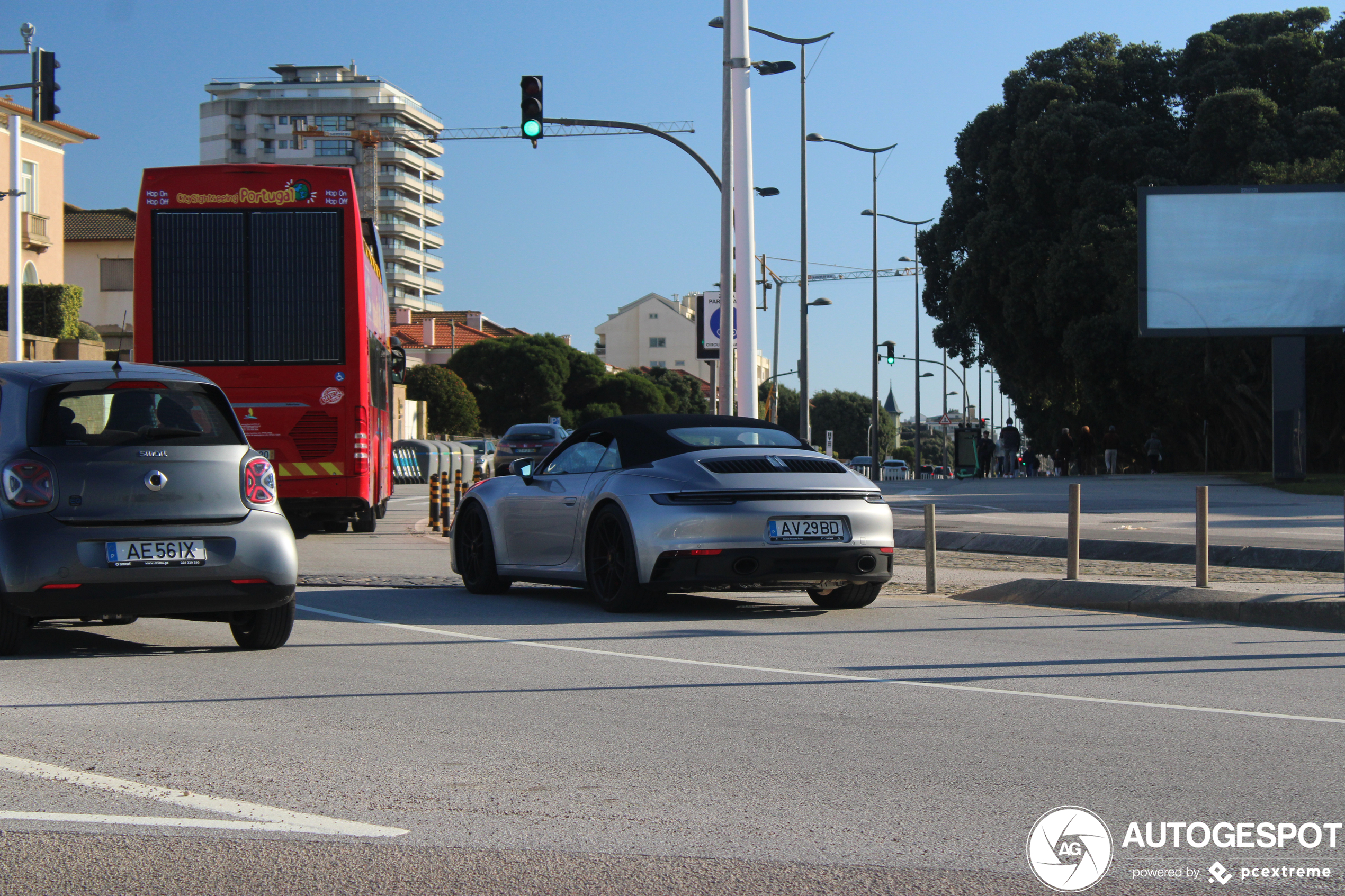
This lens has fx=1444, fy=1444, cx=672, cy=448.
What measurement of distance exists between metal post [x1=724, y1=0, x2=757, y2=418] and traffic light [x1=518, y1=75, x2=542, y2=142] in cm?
275

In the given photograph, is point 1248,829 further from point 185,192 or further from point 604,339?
point 604,339

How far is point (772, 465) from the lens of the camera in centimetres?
1003

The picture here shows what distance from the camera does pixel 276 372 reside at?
16.1m

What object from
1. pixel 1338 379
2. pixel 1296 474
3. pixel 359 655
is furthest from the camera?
pixel 1338 379

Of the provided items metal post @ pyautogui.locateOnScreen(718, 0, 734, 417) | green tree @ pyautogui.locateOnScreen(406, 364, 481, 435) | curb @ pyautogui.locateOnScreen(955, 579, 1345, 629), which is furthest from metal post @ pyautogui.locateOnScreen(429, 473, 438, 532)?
green tree @ pyautogui.locateOnScreen(406, 364, 481, 435)

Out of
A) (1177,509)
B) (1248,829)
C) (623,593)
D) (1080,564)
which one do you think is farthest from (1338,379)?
(1248,829)

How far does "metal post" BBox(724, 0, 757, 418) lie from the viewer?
65.2ft

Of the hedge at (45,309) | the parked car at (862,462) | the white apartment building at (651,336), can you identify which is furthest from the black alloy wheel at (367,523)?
the white apartment building at (651,336)

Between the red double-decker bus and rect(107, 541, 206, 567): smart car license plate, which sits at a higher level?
the red double-decker bus

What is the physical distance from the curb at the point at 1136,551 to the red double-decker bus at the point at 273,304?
6373mm

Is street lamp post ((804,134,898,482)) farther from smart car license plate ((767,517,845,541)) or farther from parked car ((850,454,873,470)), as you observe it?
smart car license plate ((767,517,845,541))

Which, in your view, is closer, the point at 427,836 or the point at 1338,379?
the point at 427,836

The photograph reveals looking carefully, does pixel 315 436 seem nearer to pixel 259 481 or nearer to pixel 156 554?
pixel 259 481

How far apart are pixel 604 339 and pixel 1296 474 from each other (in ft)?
435
